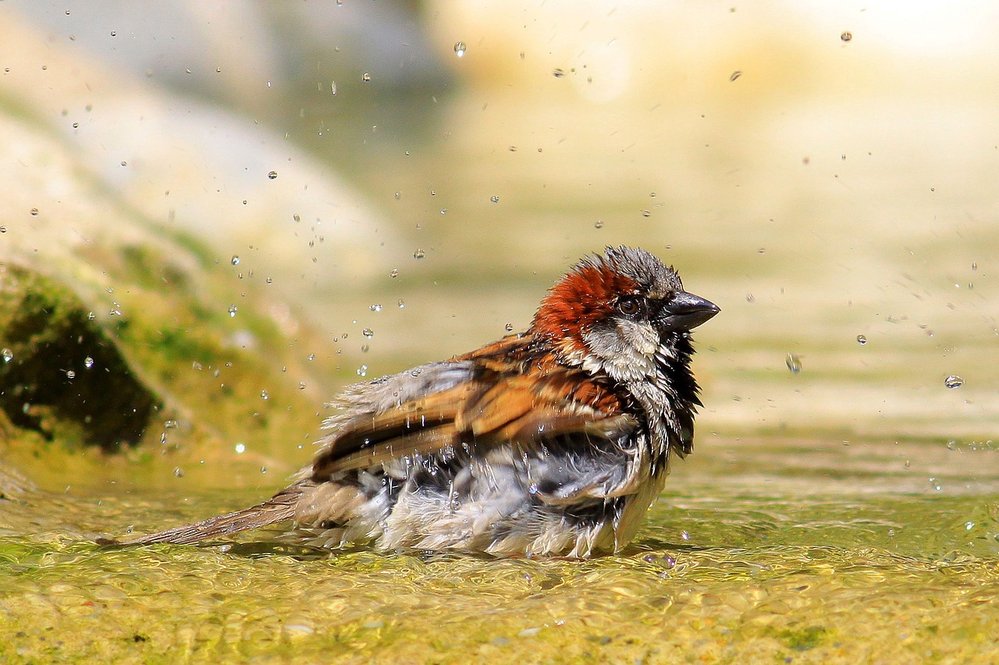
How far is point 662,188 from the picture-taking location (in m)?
14.0

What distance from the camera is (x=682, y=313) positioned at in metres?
4.48

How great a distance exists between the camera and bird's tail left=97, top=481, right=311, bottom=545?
400 centimetres

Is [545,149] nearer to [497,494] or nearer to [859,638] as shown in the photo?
[497,494]

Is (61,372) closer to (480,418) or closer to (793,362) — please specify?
(480,418)

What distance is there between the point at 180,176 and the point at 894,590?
7419mm

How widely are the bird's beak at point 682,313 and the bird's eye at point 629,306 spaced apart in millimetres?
83

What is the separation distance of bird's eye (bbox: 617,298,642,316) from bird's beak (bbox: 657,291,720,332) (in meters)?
0.08

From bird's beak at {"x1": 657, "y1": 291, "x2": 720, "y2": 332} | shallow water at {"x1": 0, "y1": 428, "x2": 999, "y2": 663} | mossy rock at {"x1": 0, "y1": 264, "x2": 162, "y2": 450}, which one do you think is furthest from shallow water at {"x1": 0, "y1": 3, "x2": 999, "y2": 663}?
bird's beak at {"x1": 657, "y1": 291, "x2": 720, "y2": 332}

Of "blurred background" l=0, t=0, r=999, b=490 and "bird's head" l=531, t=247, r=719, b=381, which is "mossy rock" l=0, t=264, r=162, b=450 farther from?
"bird's head" l=531, t=247, r=719, b=381

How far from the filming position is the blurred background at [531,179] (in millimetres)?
6594

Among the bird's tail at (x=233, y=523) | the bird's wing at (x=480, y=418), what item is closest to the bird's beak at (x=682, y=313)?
the bird's wing at (x=480, y=418)

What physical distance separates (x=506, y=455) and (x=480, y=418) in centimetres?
15

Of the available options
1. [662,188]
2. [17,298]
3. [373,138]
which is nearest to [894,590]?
[17,298]

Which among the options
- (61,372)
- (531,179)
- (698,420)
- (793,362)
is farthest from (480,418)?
(531,179)
